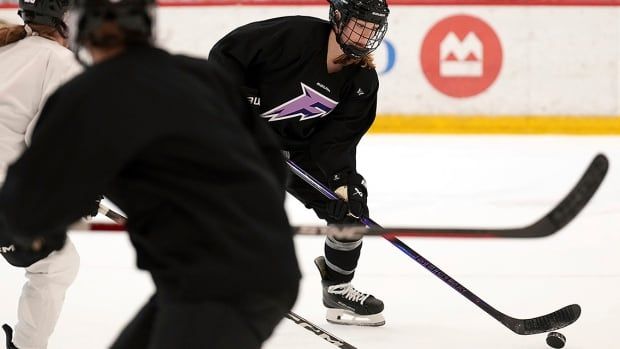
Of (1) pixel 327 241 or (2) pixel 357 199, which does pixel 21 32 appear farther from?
(1) pixel 327 241

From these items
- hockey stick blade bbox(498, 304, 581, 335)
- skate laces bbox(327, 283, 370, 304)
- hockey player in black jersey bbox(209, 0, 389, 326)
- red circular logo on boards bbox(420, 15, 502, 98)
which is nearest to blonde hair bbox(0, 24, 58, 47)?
hockey player in black jersey bbox(209, 0, 389, 326)

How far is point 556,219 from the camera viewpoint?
5.16ft

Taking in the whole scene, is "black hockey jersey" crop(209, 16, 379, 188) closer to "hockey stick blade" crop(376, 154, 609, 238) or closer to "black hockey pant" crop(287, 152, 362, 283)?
"black hockey pant" crop(287, 152, 362, 283)

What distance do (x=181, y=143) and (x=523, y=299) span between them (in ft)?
7.46

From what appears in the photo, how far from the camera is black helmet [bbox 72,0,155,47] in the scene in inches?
52.8

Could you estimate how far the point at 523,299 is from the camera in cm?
333

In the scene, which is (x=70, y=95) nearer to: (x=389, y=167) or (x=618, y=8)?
(x=389, y=167)

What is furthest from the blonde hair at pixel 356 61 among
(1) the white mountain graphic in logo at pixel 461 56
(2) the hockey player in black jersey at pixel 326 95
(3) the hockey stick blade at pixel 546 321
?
(1) the white mountain graphic in logo at pixel 461 56

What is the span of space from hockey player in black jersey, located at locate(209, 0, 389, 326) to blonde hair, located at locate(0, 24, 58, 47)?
0.65 m

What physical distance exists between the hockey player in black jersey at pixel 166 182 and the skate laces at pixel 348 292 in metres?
1.71

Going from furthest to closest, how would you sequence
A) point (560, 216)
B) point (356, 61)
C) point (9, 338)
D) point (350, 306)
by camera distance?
1. point (350, 306)
2. point (356, 61)
3. point (9, 338)
4. point (560, 216)

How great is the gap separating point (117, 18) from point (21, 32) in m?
1.11

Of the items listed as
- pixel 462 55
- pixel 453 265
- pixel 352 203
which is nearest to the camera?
pixel 352 203

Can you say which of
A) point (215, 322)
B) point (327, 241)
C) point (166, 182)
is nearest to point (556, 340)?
point (327, 241)
